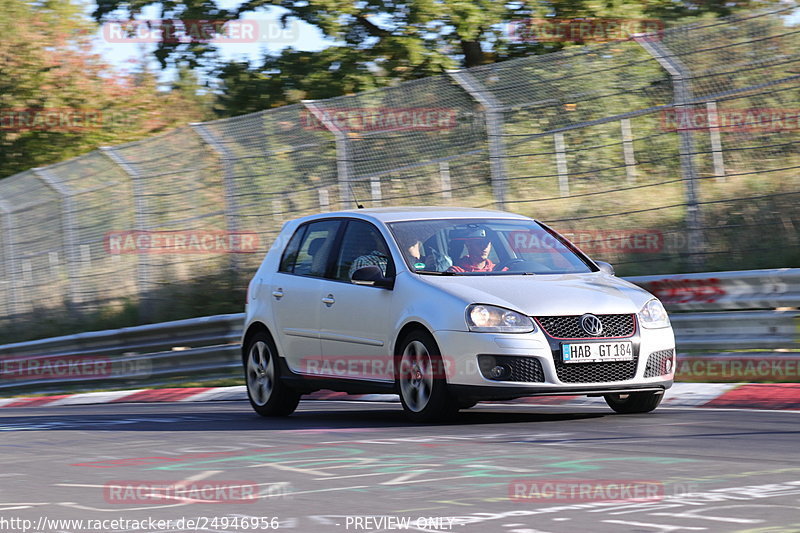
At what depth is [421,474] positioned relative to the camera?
6.86 metres

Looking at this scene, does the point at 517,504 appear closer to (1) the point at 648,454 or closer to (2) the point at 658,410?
(1) the point at 648,454

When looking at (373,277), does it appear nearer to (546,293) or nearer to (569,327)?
(546,293)

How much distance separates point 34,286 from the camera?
2112cm

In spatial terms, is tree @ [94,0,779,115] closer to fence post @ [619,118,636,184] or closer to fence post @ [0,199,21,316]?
fence post @ [0,199,21,316]

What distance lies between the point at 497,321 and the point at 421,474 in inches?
87.5

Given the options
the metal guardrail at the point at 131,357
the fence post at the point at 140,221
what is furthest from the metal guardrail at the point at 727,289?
the fence post at the point at 140,221

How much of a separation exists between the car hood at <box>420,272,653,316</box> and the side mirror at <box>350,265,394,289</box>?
0.30 m

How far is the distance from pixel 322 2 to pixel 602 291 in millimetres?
13034

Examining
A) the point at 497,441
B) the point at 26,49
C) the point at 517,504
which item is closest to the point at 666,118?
the point at 497,441

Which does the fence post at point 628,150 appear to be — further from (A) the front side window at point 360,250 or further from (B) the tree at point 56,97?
(B) the tree at point 56,97

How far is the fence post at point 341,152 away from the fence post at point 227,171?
1681mm

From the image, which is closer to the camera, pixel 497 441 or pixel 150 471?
pixel 150 471

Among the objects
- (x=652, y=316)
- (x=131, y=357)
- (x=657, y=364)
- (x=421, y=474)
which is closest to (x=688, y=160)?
(x=652, y=316)

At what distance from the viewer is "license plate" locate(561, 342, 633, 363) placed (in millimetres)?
8898
